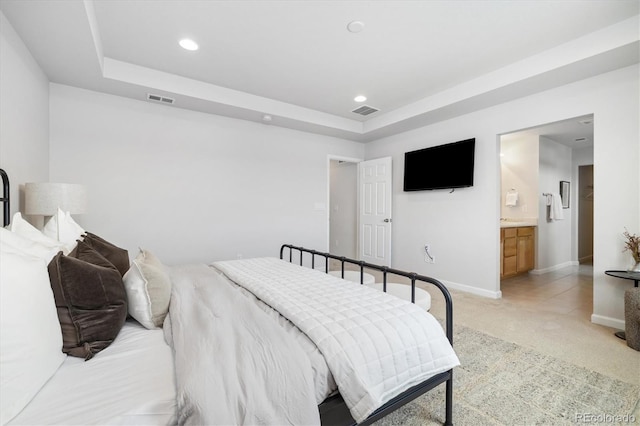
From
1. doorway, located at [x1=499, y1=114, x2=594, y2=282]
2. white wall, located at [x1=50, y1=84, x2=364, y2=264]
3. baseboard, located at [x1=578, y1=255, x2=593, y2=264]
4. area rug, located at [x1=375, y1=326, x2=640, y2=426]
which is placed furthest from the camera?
baseboard, located at [x1=578, y1=255, x2=593, y2=264]

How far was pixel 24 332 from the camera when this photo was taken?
855 mm

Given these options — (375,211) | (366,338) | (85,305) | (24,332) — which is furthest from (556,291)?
(24,332)

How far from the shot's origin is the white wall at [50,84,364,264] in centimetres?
325

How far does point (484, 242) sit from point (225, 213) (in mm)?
3589

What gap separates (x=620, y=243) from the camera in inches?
107

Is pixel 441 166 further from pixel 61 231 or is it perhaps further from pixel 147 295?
pixel 61 231

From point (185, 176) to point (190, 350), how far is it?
3.22m

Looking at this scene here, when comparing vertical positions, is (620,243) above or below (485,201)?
below

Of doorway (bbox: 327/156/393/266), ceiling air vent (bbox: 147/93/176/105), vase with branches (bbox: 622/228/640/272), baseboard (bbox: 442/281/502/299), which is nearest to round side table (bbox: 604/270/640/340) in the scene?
vase with branches (bbox: 622/228/640/272)

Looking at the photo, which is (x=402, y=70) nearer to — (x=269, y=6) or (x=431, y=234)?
(x=269, y=6)

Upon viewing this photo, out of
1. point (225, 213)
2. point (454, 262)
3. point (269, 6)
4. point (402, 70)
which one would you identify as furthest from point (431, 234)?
point (269, 6)

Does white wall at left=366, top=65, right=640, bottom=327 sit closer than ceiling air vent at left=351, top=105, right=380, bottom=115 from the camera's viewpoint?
Yes

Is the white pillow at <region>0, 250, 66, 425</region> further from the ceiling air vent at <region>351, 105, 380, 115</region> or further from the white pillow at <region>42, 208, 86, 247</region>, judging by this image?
A: the ceiling air vent at <region>351, 105, 380, 115</region>

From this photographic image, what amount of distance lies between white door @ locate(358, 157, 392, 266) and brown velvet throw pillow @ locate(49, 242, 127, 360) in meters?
4.33
